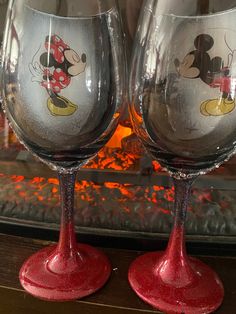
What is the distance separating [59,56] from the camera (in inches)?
12.7

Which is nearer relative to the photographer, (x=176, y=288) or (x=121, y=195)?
(x=176, y=288)

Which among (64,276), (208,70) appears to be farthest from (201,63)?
(64,276)

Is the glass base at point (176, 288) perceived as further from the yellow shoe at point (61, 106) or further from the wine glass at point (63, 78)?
the yellow shoe at point (61, 106)

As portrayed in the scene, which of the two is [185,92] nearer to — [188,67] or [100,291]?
[188,67]

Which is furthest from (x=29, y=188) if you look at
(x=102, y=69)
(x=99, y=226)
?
(x=102, y=69)

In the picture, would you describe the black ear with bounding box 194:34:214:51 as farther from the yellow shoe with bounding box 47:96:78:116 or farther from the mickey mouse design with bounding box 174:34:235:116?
the yellow shoe with bounding box 47:96:78:116

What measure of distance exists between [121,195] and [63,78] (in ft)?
0.67

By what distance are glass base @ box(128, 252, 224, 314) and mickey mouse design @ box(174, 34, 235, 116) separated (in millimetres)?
157

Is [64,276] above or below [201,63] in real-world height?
below

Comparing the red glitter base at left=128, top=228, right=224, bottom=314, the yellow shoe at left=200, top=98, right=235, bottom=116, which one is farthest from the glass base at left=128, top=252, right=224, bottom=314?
the yellow shoe at left=200, top=98, right=235, bottom=116

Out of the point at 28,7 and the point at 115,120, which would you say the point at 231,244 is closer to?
the point at 115,120

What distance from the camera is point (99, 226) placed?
45 cm

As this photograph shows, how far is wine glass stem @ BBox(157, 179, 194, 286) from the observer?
0.38 m

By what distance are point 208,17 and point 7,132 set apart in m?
0.36
